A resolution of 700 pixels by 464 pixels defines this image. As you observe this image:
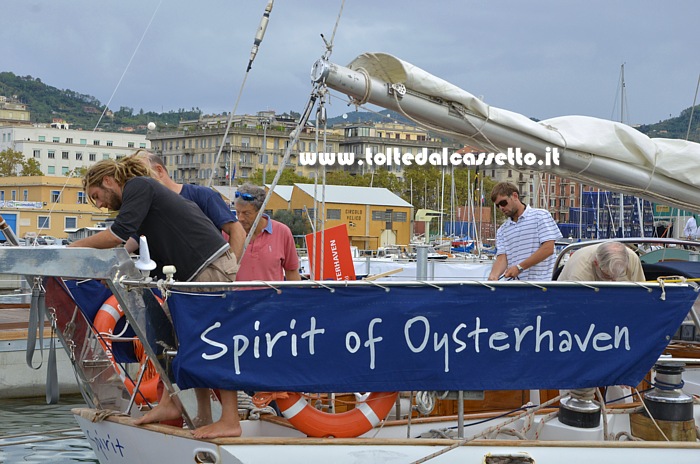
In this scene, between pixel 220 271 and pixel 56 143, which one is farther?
pixel 56 143

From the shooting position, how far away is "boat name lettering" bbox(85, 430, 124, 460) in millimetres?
5504

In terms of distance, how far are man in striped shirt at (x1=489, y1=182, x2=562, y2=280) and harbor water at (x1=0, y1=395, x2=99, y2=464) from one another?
4.15 m

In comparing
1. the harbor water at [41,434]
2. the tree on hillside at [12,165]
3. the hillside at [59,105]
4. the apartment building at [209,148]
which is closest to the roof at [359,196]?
the harbor water at [41,434]

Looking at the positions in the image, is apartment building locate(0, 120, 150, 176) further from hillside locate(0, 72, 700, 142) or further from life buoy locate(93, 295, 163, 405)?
Answer: life buoy locate(93, 295, 163, 405)

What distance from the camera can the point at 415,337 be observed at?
15.6 ft

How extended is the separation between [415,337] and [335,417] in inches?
26.6

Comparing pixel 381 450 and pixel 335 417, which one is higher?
pixel 335 417

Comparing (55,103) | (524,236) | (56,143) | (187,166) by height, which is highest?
(55,103)

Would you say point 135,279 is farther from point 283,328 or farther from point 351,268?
point 351,268

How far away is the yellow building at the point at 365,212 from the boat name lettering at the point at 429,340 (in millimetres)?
44209

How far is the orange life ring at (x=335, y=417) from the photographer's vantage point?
16.4 feet

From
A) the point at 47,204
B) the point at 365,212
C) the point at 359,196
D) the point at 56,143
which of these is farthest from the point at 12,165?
the point at 359,196

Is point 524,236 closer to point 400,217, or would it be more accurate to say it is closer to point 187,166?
point 400,217
